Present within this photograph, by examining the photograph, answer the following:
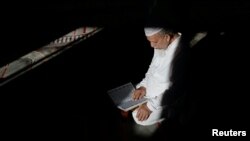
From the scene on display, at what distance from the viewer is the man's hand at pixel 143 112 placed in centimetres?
228

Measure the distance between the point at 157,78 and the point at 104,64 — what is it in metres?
1.00

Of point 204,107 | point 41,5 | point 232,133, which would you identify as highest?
point 41,5

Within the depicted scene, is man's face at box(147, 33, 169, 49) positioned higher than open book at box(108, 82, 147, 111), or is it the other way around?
man's face at box(147, 33, 169, 49)

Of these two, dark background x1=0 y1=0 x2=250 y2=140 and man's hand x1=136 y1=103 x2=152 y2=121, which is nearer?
man's hand x1=136 y1=103 x2=152 y2=121

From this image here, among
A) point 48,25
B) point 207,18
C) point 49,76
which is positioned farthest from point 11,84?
point 207,18

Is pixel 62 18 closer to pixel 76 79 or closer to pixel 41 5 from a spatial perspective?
pixel 41 5

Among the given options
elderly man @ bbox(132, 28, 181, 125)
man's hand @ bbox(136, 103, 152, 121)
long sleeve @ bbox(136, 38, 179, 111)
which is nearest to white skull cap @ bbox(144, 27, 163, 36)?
elderly man @ bbox(132, 28, 181, 125)

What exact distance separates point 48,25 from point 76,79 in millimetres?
1083

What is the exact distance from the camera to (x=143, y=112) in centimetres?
229

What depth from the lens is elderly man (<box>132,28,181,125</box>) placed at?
1993mm

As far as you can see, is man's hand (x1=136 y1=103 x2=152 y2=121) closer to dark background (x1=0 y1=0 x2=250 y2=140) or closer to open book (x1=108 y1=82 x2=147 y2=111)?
open book (x1=108 y1=82 x2=147 y2=111)

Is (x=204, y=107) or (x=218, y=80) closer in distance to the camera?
(x=204, y=107)

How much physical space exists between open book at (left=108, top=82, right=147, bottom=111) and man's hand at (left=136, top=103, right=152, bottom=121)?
0.06m

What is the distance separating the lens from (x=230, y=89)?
2.66 metres
